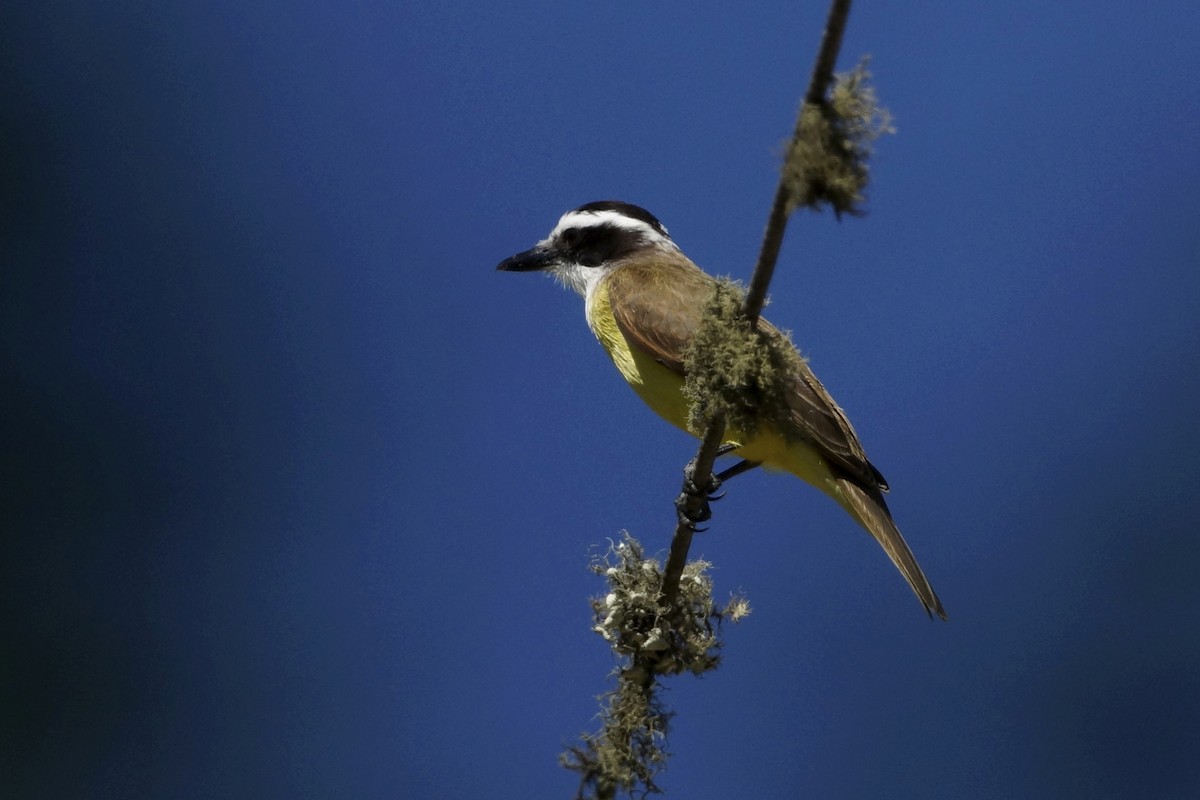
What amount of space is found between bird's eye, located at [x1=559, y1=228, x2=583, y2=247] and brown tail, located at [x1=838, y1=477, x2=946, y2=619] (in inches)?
78.3

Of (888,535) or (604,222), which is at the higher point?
(604,222)

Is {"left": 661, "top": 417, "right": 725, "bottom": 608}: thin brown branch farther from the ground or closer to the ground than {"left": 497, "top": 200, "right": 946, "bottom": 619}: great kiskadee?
closer to the ground

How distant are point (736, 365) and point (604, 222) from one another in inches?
120

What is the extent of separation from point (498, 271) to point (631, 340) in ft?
5.07

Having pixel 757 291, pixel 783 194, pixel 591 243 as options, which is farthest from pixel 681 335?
pixel 783 194

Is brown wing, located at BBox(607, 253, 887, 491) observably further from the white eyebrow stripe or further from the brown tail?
the white eyebrow stripe

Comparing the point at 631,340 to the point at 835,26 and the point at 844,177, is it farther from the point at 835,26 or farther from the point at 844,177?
the point at 835,26

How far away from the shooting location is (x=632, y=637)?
11.3 feet

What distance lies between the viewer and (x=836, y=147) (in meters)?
2.31

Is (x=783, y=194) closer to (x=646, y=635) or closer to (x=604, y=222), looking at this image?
(x=646, y=635)

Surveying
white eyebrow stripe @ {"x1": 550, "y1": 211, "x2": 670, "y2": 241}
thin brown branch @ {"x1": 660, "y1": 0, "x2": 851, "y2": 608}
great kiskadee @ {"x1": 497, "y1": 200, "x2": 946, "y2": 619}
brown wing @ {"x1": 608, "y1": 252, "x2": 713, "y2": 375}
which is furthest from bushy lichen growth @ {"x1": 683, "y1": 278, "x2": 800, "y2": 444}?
white eyebrow stripe @ {"x1": 550, "y1": 211, "x2": 670, "y2": 241}

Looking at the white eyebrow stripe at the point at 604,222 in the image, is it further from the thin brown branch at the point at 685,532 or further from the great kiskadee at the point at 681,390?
the thin brown branch at the point at 685,532

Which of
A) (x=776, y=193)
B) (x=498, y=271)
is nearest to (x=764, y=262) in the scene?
(x=776, y=193)

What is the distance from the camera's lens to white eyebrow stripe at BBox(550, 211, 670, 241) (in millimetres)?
5941
